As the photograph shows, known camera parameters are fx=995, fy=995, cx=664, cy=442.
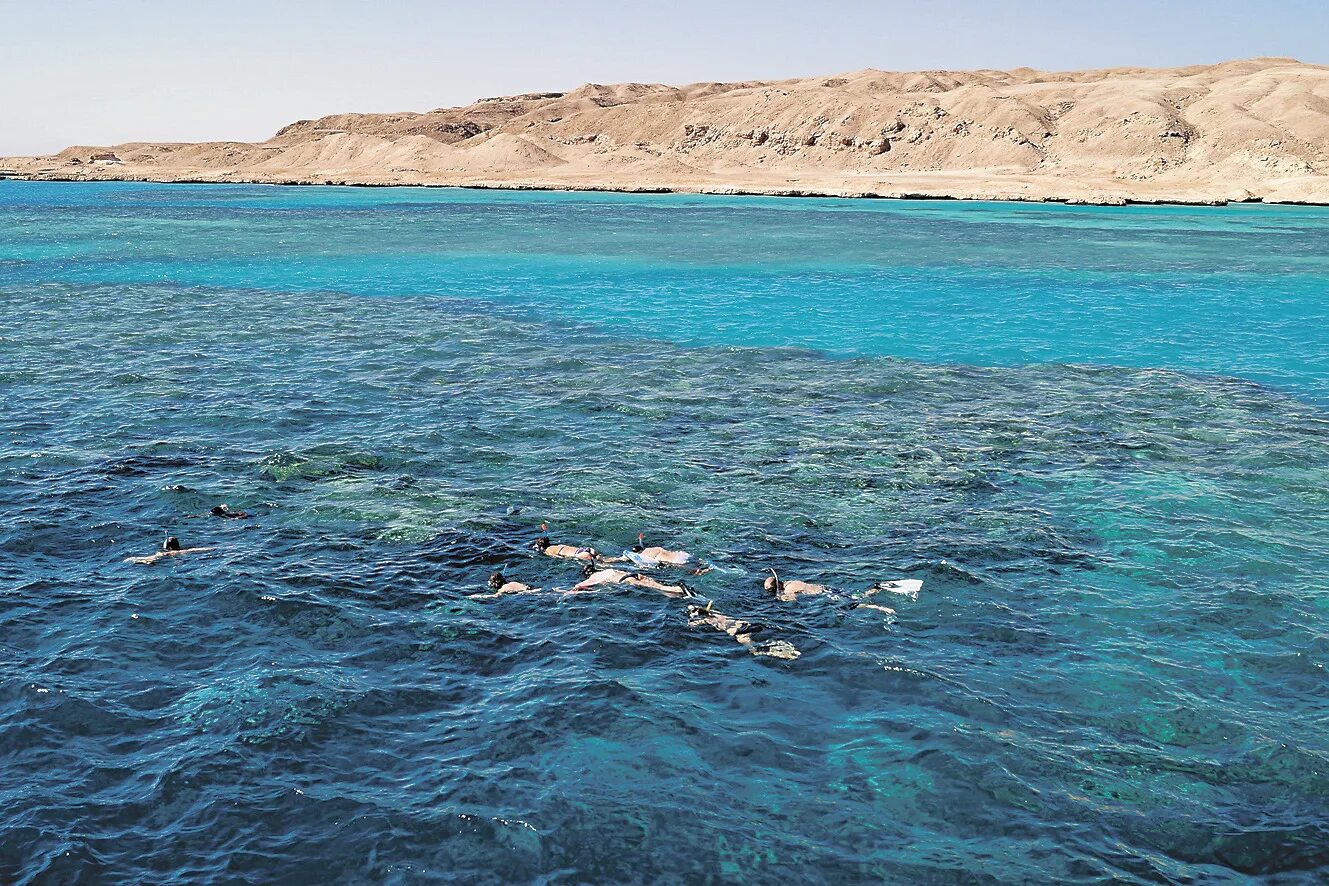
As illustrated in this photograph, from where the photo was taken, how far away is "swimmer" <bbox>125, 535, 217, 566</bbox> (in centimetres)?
2144

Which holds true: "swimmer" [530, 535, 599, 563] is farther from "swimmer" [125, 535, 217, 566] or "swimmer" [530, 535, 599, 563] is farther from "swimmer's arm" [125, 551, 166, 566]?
"swimmer's arm" [125, 551, 166, 566]

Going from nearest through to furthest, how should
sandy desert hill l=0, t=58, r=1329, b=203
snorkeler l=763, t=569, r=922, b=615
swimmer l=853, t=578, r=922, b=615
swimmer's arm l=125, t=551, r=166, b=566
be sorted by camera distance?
swimmer l=853, t=578, r=922, b=615
snorkeler l=763, t=569, r=922, b=615
swimmer's arm l=125, t=551, r=166, b=566
sandy desert hill l=0, t=58, r=1329, b=203

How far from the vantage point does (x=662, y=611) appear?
19516 millimetres

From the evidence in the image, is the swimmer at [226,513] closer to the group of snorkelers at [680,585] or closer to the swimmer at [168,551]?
the swimmer at [168,551]

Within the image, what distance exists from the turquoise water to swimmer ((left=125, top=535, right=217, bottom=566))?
516 mm

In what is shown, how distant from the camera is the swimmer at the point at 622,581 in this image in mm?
20172

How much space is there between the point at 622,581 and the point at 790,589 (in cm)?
346

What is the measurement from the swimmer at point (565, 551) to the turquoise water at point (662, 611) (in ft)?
1.96

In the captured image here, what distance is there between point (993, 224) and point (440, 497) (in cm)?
9127

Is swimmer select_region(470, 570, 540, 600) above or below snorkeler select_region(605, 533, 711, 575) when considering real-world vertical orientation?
below

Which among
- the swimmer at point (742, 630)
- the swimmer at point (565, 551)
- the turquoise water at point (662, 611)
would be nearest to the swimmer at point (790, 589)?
the turquoise water at point (662, 611)

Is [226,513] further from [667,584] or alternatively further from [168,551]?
[667,584]

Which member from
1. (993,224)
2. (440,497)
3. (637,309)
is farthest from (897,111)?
(440,497)

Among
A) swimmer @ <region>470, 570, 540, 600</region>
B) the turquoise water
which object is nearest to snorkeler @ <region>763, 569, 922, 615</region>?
the turquoise water
